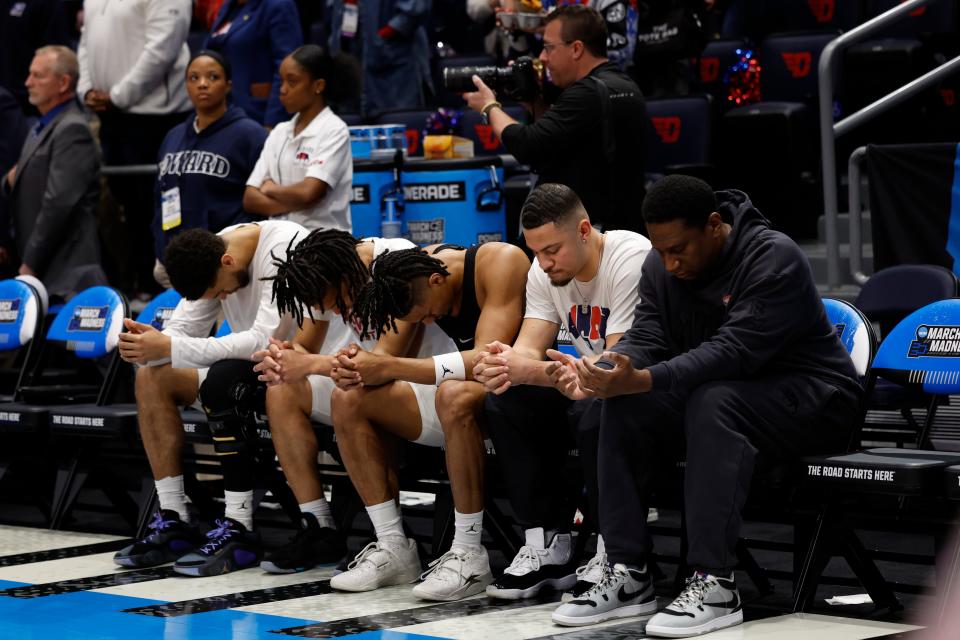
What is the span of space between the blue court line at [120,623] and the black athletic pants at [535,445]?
0.69m

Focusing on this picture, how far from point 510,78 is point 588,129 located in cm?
55

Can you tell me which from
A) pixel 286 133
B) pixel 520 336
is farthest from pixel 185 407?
pixel 520 336

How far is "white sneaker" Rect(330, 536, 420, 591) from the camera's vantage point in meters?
4.97

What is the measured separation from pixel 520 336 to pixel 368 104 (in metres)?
4.32

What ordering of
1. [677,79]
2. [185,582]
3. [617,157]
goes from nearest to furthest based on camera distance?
[185,582] → [617,157] → [677,79]

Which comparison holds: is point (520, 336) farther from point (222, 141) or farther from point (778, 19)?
point (778, 19)

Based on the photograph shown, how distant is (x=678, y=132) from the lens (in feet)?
24.4

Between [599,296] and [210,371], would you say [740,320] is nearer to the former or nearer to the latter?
[599,296]


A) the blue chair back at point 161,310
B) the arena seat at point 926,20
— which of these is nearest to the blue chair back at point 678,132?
the arena seat at point 926,20

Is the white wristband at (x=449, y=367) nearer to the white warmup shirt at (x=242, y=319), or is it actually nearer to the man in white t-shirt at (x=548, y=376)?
the man in white t-shirt at (x=548, y=376)

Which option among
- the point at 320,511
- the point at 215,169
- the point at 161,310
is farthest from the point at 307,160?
the point at 320,511

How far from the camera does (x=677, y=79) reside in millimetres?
7918

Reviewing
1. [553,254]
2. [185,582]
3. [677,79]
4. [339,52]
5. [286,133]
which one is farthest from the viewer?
[339,52]

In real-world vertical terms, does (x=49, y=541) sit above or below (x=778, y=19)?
below
